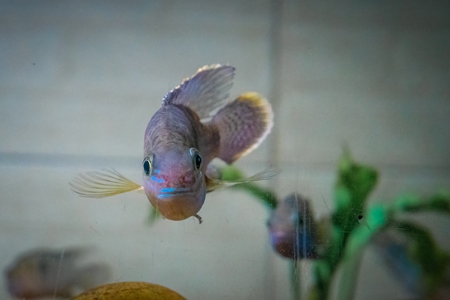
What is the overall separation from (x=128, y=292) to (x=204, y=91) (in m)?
0.82

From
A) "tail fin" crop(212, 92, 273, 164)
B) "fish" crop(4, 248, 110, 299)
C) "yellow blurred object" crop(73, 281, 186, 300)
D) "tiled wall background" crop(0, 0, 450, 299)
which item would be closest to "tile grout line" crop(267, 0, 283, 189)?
"tiled wall background" crop(0, 0, 450, 299)

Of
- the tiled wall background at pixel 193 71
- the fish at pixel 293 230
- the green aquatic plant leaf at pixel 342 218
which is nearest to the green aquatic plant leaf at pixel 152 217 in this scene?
the tiled wall background at pixel 193 71

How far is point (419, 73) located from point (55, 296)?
2.11 metres

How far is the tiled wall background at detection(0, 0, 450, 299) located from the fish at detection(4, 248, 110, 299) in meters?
0.11

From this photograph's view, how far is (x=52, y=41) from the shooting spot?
6.72ft

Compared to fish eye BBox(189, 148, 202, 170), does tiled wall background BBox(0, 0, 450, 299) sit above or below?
above

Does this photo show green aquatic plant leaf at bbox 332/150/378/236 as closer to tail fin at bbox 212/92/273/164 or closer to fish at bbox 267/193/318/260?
fish at bbox 267/193/318/260

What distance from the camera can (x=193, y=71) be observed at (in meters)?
1.98

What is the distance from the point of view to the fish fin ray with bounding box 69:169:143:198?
1376mm

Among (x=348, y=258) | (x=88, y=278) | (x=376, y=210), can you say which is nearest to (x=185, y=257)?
(x=88, y=278)

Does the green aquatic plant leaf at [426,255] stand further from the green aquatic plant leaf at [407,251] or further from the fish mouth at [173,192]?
the fish mouth at [173,192]

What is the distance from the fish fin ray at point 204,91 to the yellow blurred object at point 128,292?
69 cm

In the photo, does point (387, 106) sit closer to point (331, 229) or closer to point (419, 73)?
point (419, 73)

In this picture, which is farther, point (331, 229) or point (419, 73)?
point (419, 73)
